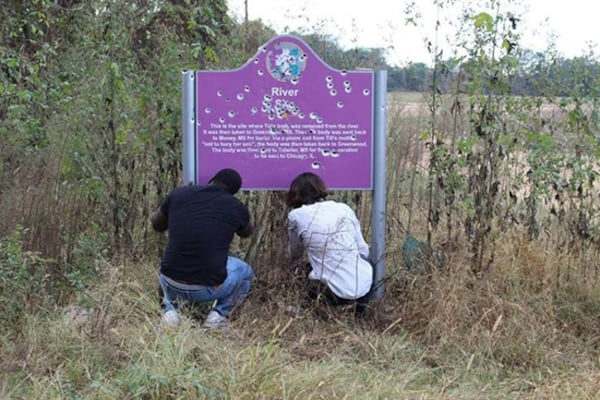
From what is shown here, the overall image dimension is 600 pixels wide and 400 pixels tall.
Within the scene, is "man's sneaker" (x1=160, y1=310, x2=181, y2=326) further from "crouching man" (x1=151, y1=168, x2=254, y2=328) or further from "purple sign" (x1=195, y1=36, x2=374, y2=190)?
"purple sign" (x1=195, y1=36, x2=374, y2=190)

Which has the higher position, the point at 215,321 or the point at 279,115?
the point at 279,115

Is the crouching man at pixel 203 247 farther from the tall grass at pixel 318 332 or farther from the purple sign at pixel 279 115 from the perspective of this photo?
the purple sign at pixel 279 115

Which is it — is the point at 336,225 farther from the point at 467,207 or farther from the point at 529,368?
the point at 529,368

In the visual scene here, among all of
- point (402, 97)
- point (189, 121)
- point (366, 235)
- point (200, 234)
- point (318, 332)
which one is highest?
point (402, 97)

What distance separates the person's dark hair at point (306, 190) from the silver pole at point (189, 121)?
0.75 m

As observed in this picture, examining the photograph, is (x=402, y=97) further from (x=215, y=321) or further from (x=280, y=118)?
(x=215, y=321)

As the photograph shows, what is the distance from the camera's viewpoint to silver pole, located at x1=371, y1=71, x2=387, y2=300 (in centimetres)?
560

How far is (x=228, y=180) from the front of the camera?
5.26m

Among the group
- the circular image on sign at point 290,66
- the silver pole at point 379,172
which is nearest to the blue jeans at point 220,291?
the silver pole at point 379,172

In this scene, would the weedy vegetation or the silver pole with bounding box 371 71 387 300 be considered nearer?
the weedy vegetation

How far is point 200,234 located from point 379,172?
4.63ft

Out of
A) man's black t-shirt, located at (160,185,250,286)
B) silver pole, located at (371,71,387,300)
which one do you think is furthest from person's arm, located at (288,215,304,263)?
silver pole, located at (371,71,387,300)

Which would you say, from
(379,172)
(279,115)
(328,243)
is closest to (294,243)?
(328,243)

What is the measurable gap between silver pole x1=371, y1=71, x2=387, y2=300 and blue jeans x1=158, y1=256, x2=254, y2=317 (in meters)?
0.98
